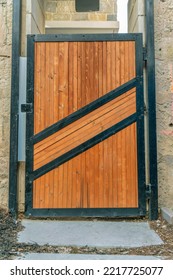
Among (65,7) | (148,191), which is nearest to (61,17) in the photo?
(65,7)

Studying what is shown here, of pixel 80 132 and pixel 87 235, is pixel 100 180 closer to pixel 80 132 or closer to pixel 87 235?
pixel 80 132

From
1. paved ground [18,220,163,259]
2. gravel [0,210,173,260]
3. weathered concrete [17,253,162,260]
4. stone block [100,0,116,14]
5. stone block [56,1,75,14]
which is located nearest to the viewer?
weathered concrete [17,253,162,260]

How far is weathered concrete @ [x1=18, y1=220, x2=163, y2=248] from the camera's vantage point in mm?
3014

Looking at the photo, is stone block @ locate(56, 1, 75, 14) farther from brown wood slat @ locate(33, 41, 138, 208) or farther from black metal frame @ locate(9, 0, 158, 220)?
brown wood slat @ locate(33, 41, 138, 208)

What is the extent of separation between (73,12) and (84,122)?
4.88 metres

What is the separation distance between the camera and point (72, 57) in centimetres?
Result: 383

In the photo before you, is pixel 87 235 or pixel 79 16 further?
pixel 79 16

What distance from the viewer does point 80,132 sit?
150 inches

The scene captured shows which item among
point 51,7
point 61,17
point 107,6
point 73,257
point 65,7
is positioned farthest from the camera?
point 107,6

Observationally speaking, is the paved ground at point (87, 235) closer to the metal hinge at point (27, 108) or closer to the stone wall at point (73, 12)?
the metal hinge at point (27, 108)

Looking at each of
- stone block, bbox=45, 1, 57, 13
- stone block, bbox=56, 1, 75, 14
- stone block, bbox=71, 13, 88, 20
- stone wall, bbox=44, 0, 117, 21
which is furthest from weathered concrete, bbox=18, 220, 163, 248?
stone block, bbox=71, 13, 88, 20

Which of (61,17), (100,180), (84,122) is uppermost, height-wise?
(61,17)

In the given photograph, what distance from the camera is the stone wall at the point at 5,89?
3.83m

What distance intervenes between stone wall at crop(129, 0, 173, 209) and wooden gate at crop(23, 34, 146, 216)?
242 mm
